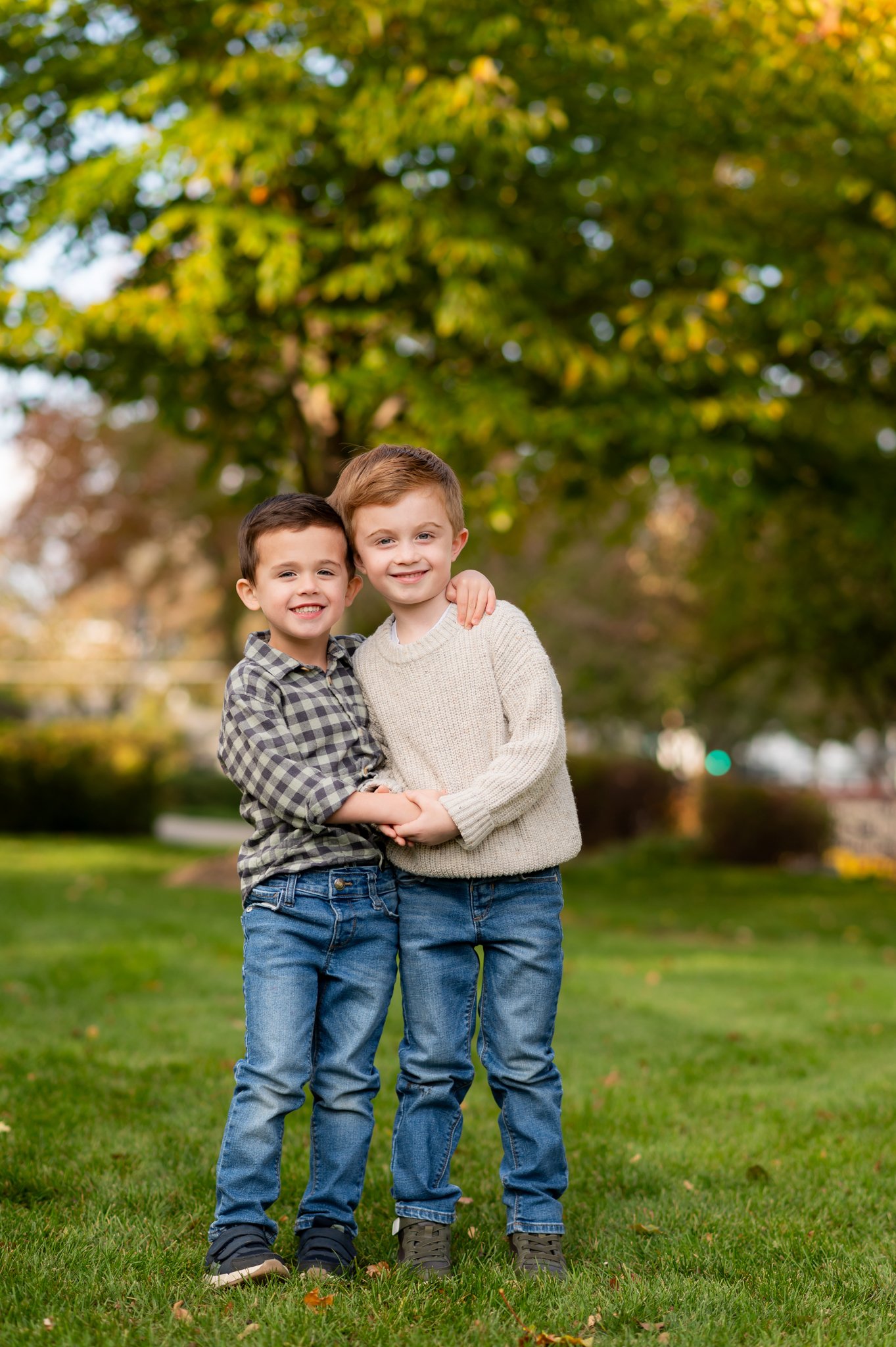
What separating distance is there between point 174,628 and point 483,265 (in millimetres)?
25675

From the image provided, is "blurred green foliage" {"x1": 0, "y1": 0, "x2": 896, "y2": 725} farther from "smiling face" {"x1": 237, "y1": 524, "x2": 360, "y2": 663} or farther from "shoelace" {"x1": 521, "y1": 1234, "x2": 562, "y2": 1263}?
"shoelace" {"x1": 521, "y1": 1234, "x2": 562, "y2": 1263}

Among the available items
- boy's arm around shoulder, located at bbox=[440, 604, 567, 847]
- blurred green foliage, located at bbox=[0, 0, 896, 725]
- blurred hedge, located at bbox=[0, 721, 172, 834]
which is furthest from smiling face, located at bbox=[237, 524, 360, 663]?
blurred hedge, located at bbox=[0, 721, 172, 834]

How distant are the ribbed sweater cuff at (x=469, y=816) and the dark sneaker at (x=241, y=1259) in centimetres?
100

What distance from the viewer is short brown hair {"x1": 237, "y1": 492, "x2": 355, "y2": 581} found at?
311cm

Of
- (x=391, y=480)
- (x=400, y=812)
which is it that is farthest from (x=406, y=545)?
(x=400, y=812)

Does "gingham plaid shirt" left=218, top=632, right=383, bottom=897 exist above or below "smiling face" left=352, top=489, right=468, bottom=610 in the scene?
below

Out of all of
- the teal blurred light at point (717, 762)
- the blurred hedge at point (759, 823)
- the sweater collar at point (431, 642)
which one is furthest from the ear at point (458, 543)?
the teal blurred light at point (717, 762)

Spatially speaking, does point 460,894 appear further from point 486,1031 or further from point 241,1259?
point 241,1259

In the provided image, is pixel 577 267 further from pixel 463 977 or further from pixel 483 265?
pixel 463 977

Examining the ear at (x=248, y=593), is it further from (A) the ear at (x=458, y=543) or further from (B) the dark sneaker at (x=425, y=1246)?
(B) the dark sneaker at (x=425, y=1246)

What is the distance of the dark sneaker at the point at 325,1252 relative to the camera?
2.94 m

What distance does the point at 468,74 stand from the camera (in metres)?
8.30

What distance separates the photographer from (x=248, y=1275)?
2816mm

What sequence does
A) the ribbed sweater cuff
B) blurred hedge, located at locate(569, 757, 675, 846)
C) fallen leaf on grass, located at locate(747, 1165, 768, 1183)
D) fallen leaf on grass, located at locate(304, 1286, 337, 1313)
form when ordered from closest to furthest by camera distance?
fallen leaf on grass, located at locate(304, 1286, 337, 1313) < the ribbed sweater cuff < fallen leaf on grass, located at locate(747, 1165, 768, 1183) < blurred hedge, located at locate(569, 757, 675, 846)
